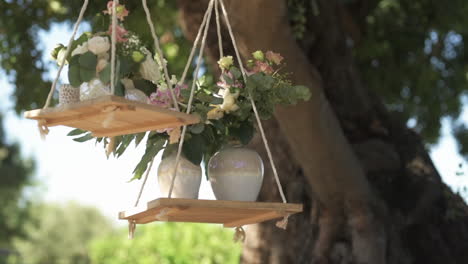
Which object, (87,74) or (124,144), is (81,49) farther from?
(124,144)

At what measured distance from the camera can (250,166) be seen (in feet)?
8.82

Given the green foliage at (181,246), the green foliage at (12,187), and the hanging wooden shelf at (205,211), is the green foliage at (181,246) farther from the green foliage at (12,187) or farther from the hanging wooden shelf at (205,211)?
the green foliage at (12,187)

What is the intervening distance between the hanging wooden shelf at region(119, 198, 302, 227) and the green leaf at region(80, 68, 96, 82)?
442 mm

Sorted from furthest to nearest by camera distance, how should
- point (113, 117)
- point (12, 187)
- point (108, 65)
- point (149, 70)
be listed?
point (12, 187) < point (149, 70) < point (108, 65) < point (113, 117)

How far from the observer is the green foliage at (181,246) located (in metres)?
9.34

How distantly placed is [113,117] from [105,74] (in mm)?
173

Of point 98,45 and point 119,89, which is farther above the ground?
point 98,45

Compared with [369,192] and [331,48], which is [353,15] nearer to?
[331,48]

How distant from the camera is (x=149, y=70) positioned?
8.46ft

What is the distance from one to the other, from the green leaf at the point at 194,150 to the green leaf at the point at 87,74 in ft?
1.48

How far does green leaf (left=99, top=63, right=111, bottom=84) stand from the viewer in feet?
7.59

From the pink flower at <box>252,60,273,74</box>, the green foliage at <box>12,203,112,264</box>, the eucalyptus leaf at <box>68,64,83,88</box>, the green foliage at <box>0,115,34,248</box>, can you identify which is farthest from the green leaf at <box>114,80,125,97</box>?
the green foliage at <box>12,203,112,264</box>

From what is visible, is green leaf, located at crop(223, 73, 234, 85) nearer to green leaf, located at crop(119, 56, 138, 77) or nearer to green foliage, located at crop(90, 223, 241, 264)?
green leaf, located at crop(119, 56, 138, 77)

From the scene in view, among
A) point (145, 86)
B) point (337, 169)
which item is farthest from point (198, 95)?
point (337, 169)
